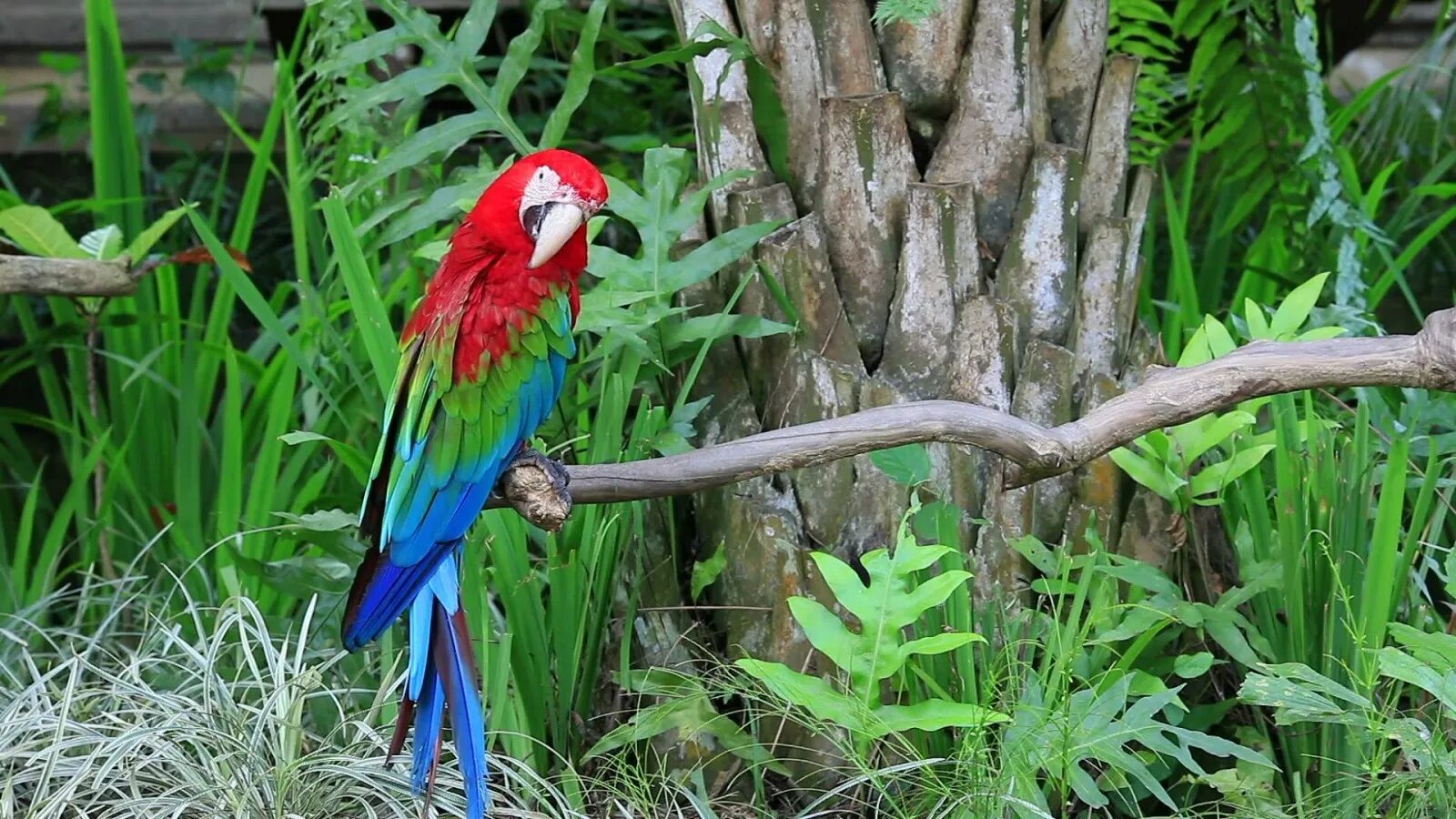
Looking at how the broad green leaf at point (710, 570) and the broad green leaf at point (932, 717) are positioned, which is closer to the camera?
the broad green leaf at point (932, 717)

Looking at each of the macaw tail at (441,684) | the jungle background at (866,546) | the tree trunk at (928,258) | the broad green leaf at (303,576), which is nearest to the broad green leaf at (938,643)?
the jungle background at (866,546)

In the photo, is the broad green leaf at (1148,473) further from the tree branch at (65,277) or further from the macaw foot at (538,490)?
the tree branch at (65,277)

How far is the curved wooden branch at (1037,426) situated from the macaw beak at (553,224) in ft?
0.58

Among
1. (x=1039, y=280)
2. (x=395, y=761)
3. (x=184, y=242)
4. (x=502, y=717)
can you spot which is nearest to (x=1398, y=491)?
(x=1039, y=280)

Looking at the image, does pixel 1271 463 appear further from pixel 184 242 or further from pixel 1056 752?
pixel 184 242

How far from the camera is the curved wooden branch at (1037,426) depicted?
3.21 ft

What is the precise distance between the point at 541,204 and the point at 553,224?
0.09 feet

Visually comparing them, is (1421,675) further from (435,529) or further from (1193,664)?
(435,529)

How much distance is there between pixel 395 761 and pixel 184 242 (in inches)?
58.2

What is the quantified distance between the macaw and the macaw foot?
2 centimetres

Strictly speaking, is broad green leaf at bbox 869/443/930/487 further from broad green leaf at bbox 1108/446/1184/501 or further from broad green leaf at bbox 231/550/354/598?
broad green leaf at bbox 231/550/354/598

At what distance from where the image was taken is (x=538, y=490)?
1023mm

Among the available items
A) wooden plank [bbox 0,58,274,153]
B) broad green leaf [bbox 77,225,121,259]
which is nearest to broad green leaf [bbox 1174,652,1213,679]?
broad green leaf [bbox 77,225,121,259]

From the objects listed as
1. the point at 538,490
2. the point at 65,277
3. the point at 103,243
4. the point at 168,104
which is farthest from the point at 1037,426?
the point at 168,104
